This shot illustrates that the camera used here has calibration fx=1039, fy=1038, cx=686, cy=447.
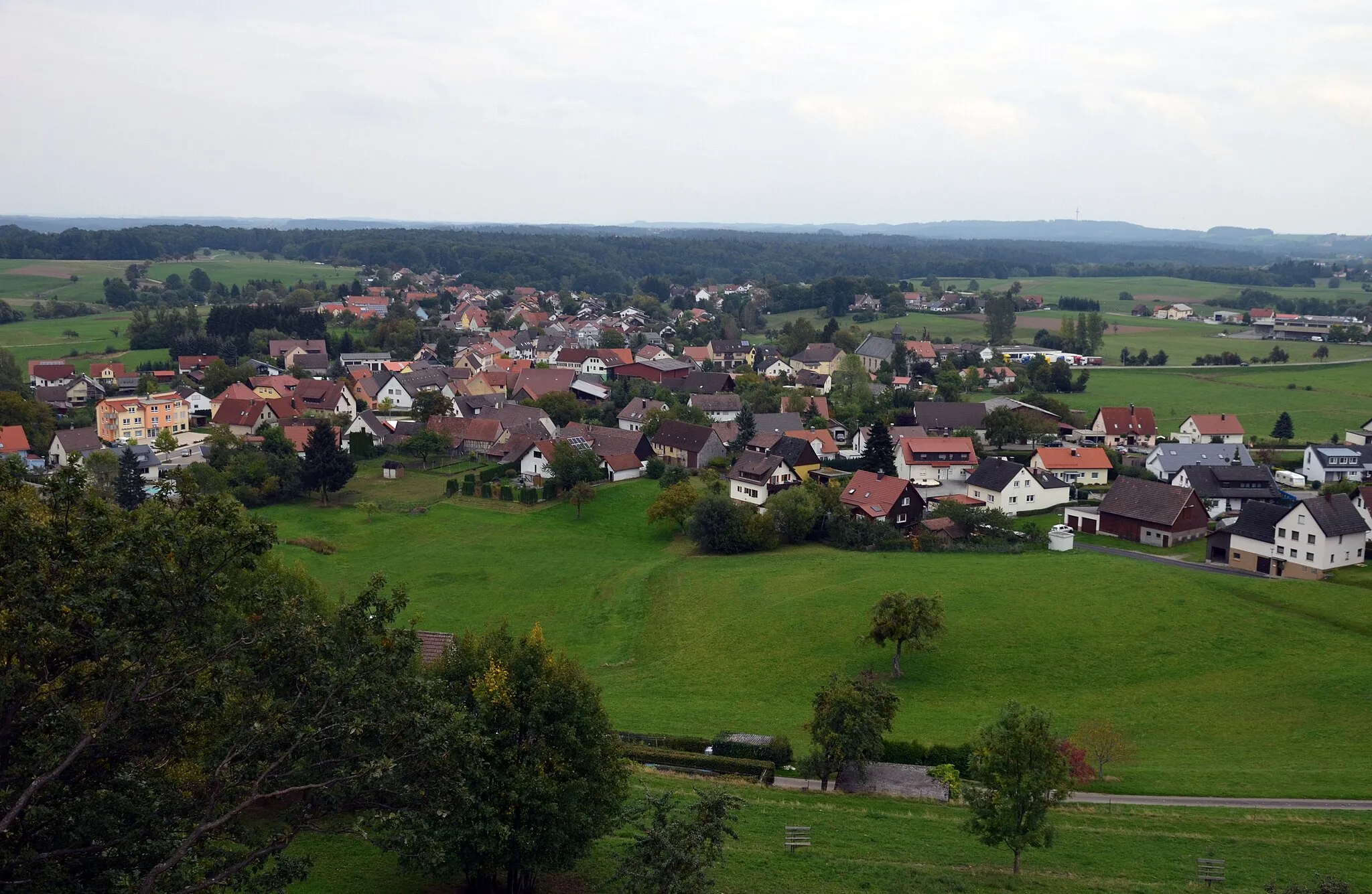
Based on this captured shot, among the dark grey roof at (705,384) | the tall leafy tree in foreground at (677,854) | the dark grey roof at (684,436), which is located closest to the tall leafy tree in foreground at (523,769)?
the tall leafy tree in foreground at (677,854)

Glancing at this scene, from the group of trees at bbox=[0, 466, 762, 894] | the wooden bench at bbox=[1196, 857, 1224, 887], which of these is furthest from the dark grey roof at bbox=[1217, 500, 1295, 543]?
the group of trees at bbox=[0, 466, 762, 894]

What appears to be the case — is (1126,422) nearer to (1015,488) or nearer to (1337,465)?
(1337,465)

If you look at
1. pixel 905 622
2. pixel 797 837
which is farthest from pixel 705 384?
pixel 797 837

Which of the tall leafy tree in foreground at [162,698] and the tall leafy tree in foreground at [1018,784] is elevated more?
the tall leafy tree in foreground at [162,698]

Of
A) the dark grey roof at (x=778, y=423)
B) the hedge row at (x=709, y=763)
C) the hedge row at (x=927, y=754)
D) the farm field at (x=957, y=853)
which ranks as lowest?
the hedge row at (x=709, y=763)

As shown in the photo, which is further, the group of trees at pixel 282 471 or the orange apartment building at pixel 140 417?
the orange apartment building at pixel 140 417

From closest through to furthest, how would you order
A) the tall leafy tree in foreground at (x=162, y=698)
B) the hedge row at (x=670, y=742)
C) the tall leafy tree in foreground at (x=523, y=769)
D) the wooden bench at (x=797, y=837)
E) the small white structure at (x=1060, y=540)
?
the tall leafy tree in foreground at (x=162, y=698), the tall leafy tree in foreground at (x=523, y=769), the wooden bench at (x=797, y=837), the hedge row at (x=670, y=742), the small white structure at (x=1060, y=540)

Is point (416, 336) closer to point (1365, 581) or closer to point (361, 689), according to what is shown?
point (1365, 581)

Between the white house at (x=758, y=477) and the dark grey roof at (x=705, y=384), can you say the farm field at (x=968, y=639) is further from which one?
the dark grey roof at (x=705, y=384)

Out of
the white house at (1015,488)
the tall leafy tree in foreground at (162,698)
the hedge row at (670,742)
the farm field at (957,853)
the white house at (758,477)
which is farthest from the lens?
the white house at (758,477)
